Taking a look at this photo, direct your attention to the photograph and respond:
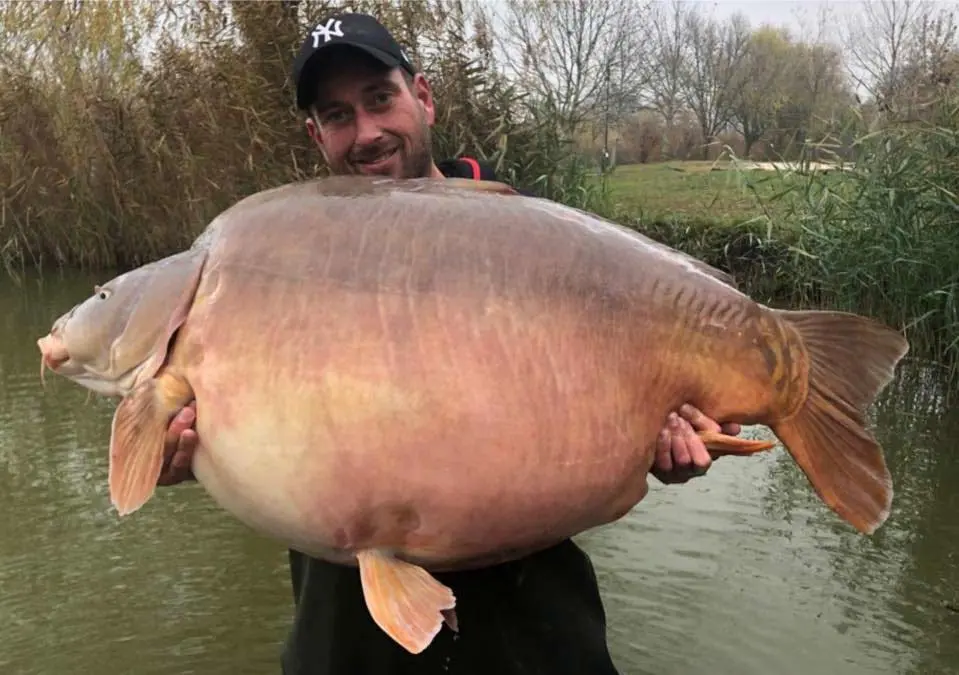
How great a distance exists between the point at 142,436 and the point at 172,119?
8908 mm

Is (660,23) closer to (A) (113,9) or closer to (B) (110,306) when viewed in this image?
(A) (113,9)

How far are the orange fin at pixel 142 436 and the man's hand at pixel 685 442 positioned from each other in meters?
0.76

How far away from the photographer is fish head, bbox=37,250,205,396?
1441 mm

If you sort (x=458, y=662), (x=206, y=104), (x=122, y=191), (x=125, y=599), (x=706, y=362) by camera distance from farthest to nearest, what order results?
(x=122, y=191) < (x=206, y=104) < (x=125, y=599) < (x=458, y=662) < (x=706, y=362)

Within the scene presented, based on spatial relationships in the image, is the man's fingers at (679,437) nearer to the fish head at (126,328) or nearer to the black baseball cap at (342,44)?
the fish head at (126,328)

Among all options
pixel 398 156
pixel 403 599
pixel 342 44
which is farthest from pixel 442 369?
pixel 342 44

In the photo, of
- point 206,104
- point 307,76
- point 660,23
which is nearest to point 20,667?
point 307,76

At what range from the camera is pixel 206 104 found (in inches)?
356

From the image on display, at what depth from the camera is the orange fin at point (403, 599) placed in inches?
52.1

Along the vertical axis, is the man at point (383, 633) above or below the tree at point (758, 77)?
below

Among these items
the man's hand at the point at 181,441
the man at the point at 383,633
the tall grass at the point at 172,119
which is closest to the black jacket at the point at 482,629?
the man at the point at 383,633

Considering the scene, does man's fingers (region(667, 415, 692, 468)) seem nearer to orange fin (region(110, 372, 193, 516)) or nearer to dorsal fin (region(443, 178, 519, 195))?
dorsal fin (region(443, 178, 519, 195))

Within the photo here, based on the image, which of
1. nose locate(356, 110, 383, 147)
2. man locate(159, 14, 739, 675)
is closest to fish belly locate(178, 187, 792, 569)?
man locate(159, 14, 739, 675)

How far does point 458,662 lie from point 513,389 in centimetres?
68
